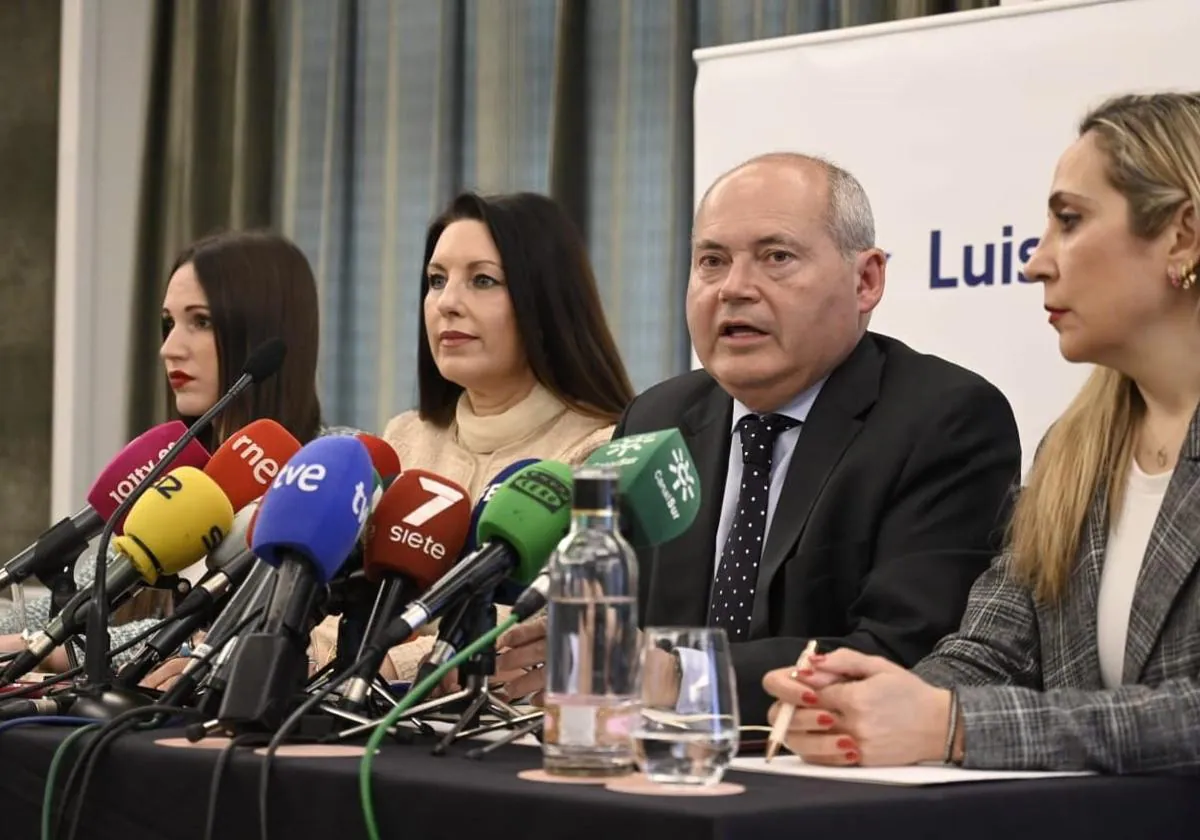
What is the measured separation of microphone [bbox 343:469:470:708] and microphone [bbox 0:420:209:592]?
1.29 ft

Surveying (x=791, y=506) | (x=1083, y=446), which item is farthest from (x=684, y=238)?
(x=1083, y=446)

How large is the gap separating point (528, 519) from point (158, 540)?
0.47 meters

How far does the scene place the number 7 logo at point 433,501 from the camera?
1.57 metres

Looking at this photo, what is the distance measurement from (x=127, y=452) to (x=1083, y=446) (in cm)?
107

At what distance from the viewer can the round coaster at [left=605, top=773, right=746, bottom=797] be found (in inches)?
45.7

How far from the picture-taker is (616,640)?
1.32 meters

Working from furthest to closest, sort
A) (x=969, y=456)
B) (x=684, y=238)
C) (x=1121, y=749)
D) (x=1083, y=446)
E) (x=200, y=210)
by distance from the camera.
A: (x=200, y=210)
(x=684, y=238)
(x=969, y=456)
(x=1083, y=446)
(x=1121, y=749)

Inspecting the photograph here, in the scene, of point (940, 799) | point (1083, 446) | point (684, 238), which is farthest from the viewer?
point (684, 238)

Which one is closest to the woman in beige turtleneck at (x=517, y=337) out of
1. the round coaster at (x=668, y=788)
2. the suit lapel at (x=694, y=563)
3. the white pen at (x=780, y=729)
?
the suit lapel at (x=694, y=563)

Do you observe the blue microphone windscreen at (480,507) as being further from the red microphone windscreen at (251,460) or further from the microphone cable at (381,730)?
the red microphone windscreen at (251,460)

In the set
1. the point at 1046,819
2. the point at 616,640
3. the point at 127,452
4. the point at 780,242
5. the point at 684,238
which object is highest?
the point at 684,238

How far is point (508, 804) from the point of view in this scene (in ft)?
3.91

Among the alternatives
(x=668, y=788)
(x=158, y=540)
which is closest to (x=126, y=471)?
(x=158, y=540)

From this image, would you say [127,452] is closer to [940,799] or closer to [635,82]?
[940,799]
